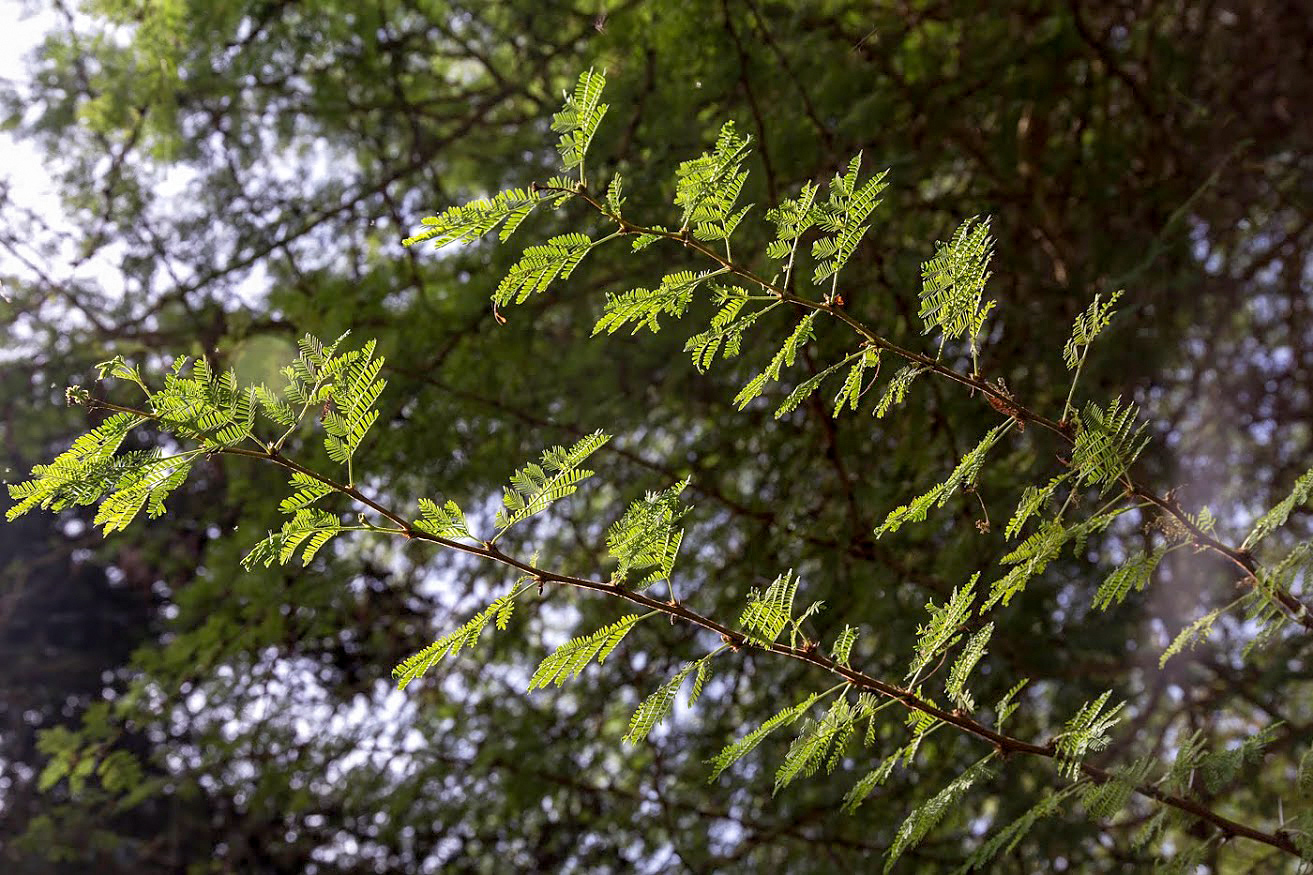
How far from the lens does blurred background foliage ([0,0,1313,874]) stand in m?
2.48

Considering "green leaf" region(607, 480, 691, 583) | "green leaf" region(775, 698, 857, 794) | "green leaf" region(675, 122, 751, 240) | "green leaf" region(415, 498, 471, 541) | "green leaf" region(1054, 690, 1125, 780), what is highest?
"green leaf" region(675, 122, 751, 240)

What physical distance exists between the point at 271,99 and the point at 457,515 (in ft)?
7.99

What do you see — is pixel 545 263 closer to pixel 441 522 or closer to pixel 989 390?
pixel 441 522

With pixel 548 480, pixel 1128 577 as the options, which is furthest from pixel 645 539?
pixel 1128 577

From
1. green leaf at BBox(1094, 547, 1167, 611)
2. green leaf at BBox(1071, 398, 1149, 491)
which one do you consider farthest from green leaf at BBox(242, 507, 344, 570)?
green leaf at BBox(1094, 547, 1167, 611)

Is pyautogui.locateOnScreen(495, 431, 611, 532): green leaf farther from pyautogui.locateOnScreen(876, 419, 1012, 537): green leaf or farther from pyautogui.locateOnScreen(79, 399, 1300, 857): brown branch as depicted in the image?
pyautogui.locateOnScreen(876, 419, 1012, 537): green leaf

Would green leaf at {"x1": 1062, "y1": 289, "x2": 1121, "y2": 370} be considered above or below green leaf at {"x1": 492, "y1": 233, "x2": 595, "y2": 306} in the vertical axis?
below

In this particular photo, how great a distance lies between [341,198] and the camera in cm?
304

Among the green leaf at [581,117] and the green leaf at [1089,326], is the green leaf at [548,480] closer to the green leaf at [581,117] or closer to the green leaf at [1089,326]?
the green leaf at [581,117]

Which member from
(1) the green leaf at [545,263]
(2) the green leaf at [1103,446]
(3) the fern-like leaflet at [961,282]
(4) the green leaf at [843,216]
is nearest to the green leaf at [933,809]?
(2) the green leaf at [1103,446]

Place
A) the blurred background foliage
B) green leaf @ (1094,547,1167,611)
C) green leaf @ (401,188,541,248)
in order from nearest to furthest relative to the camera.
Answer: green leaf @ (401,188,541,248) → green leaf @ (1094,547,1167,611) → the blurred background foliage

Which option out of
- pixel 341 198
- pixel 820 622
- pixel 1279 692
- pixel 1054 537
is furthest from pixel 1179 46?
pixel 1054 537

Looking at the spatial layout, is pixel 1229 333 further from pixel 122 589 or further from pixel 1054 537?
pixel 122 589

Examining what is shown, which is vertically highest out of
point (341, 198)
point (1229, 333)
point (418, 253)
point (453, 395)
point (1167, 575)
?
point (341, 198)
